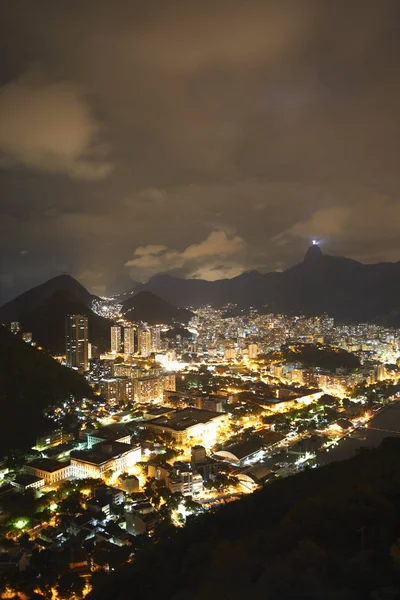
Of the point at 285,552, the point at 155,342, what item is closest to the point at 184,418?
the point at 285,552

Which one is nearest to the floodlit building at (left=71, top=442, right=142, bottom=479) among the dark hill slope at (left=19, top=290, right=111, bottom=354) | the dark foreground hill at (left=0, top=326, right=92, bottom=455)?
the dark foreground hill at (left=0, top=326, right=92, bottom=455)

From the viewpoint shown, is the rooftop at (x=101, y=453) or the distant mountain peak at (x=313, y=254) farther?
the distant mountain peak at (x=313, y=254)

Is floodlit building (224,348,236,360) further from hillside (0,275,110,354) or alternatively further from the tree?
the tree

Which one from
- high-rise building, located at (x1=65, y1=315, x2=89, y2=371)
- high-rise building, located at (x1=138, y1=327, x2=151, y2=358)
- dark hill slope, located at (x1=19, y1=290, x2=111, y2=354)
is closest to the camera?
high-rise building, located at (x1=65, y1=315, x2=89, y2=371)

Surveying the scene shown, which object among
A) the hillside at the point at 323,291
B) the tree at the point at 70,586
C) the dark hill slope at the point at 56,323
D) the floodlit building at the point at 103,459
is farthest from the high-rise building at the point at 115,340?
the hillside at the point at 323,291

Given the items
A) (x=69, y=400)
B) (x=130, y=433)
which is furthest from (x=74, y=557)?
(x=69, y=400)

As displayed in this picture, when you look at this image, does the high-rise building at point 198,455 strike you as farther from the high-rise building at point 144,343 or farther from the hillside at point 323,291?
the hillside at point 323,291
